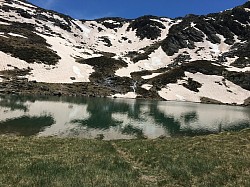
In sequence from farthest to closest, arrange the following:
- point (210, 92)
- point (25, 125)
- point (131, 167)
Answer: point (210, 92) < point (25, 125) < point (131, 167)

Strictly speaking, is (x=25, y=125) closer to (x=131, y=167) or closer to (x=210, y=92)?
(x=131, y=167)

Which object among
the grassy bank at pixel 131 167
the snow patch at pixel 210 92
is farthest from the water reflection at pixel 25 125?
the snow patch at pixel 210 92

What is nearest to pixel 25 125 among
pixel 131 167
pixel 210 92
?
pixel 131 167

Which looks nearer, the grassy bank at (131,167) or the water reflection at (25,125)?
the grassy bank at (131,167)

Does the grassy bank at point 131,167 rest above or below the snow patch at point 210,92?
below

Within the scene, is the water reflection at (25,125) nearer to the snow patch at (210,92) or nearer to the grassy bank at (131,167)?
the grassy bank at (131,167)

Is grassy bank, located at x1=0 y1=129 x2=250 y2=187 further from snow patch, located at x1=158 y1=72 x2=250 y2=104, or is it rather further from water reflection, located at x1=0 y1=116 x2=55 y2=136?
snow patch, located at x1=158 y1=72 x2=250 y2=104

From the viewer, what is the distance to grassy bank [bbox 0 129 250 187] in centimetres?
1742

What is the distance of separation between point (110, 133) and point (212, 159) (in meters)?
→ 33.8

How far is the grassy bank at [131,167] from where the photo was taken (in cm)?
1742

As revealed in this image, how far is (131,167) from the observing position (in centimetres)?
2166

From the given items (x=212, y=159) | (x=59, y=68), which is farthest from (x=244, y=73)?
(x=212, y=159)

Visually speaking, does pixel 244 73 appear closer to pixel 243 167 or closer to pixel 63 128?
pixel 63 128

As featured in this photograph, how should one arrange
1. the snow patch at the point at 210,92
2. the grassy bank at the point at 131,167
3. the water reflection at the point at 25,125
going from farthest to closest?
the snow patch at the point at 210,92
the water reflection at the point at 25,125
the grassy bank at the point at 131,167
